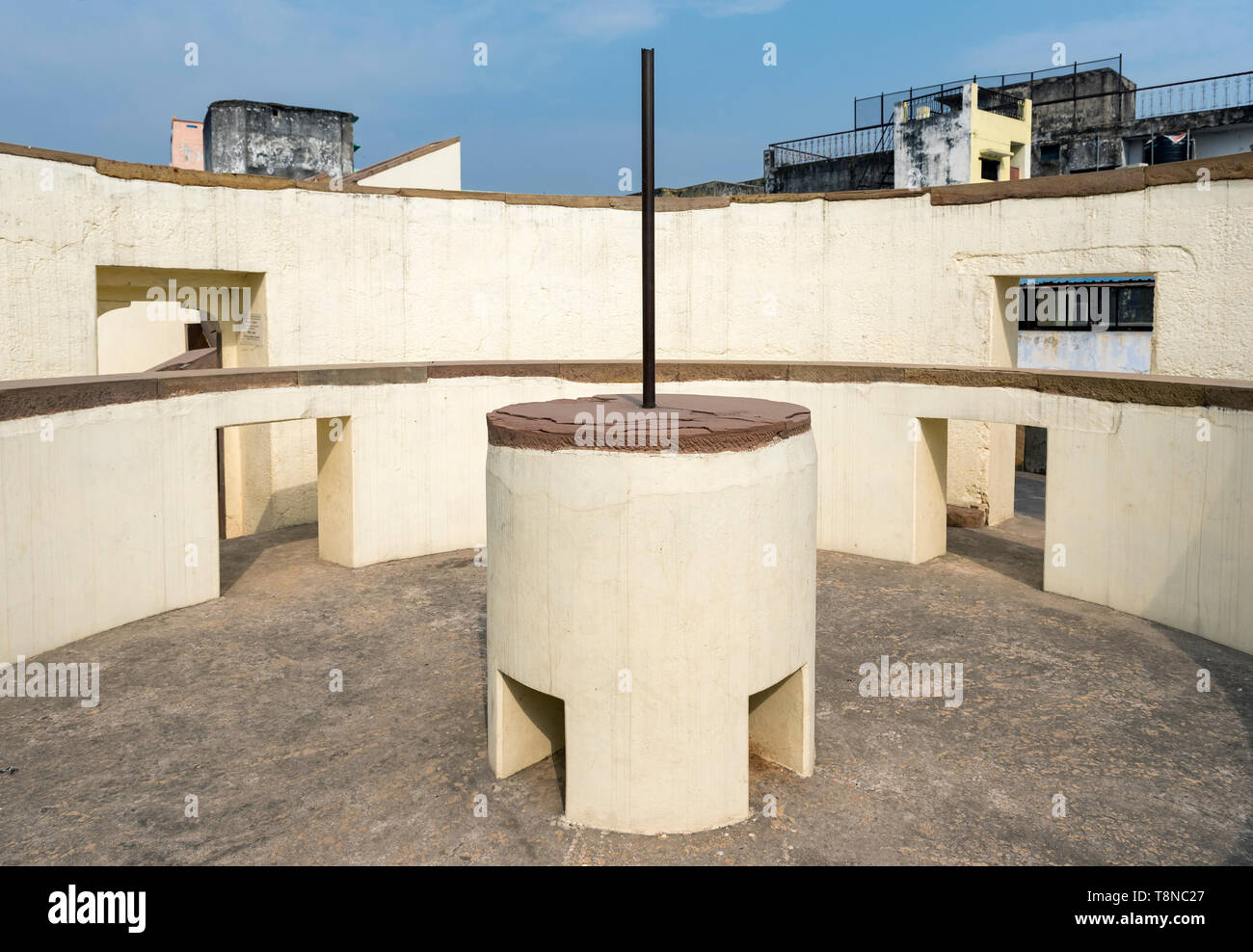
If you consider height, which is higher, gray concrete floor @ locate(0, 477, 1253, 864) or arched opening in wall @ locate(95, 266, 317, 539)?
arched opening in wall @ locate(95, 266, 317, 539)

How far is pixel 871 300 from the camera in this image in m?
12.7

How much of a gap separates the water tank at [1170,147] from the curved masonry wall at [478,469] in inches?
682

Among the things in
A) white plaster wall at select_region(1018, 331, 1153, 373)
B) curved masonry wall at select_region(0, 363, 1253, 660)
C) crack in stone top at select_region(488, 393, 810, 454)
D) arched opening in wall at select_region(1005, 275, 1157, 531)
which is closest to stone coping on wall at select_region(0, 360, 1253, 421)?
curved masonry wall at select_region(0, 363, 1253, 660)

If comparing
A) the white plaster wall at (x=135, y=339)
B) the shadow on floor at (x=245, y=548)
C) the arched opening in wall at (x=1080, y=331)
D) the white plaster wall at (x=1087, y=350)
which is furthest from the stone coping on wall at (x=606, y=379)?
the white plaster wall at (x=135, y=339)

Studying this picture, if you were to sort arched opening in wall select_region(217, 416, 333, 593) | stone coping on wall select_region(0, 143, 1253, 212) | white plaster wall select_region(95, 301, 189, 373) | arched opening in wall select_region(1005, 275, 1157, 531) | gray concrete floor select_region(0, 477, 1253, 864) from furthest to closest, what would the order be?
white plaster wall select_region(95, 301, 189, 373), arched opening in wall select_region(1005, 275, 1157, 531), arched opening in wall select_region(217, 416, 333, 593), stone coping on wall select_region(0, 143, 1253, 212), gray concrete floor select_region(0, 477, 1253, 864)

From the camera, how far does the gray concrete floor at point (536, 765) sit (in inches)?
205

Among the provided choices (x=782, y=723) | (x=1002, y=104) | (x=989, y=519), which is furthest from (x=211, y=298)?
(x=1002, y=104)

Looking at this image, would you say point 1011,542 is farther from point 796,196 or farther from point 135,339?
point 135,339

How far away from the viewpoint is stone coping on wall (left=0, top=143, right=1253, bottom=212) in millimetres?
9984

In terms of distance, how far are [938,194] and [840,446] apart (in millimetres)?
3477

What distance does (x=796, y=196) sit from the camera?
13117 millimetres

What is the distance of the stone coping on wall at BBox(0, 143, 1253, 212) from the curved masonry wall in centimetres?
264

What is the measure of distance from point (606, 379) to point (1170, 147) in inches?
760

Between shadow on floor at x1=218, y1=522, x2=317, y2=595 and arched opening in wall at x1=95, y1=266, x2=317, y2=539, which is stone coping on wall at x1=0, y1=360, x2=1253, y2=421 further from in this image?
shadow on floor at x1=218, y1=522, x2=317, y2=595
